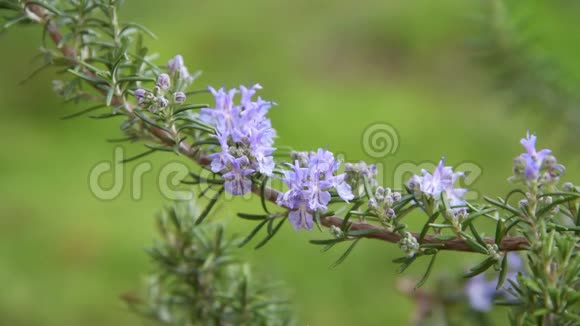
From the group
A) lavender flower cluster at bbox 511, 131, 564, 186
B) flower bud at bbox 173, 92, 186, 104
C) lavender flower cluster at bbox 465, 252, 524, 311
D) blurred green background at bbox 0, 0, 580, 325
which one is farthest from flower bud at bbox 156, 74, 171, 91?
lavender flower cluster at bbox 465, 252, 524, 311

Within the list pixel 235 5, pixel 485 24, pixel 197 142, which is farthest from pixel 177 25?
pixel 197 142

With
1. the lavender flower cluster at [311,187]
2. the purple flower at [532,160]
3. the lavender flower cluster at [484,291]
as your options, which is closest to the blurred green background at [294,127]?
the lavender flower cluster at [484,291]

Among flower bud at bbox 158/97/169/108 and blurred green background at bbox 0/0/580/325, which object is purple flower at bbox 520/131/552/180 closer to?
flower bud at bbox 158/97/169/108

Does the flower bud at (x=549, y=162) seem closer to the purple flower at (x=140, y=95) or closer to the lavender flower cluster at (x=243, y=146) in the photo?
the lavender flower cluster at (x=243, y=146)

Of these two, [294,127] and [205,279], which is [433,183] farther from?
[294,127]

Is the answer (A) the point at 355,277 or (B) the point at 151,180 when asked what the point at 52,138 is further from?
(A) the point at 355,277
